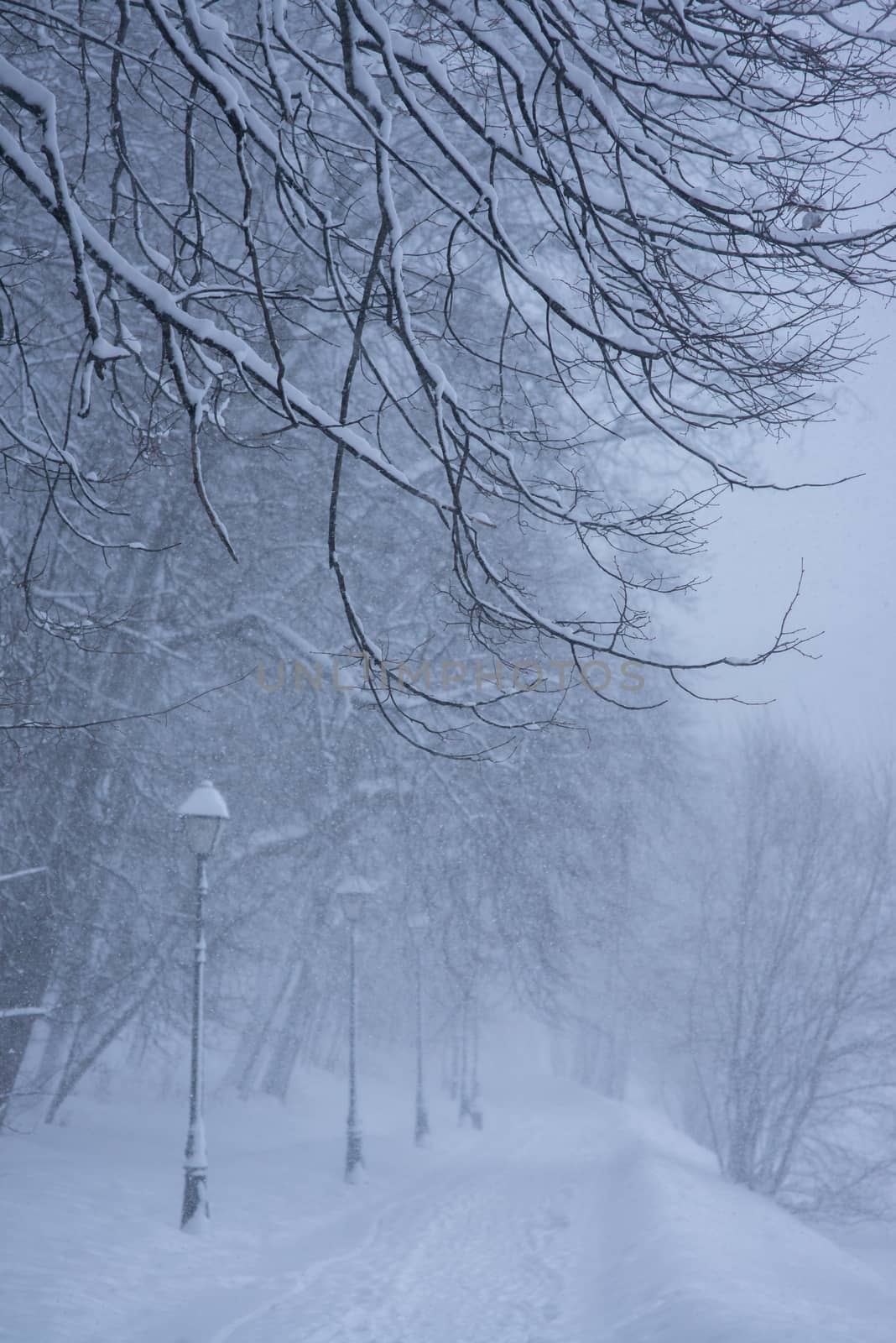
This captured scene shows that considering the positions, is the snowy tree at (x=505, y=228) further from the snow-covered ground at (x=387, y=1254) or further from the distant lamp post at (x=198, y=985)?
the snow-covered ground at (x=387, y=1254)

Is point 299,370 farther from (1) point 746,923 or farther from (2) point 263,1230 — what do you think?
(1) point 746,923

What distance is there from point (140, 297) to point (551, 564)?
11.7 meters

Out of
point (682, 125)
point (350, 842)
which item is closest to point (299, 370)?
point (350, 842)

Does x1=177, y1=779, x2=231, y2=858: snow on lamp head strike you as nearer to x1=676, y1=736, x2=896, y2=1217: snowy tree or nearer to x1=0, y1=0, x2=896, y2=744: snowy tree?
x1=0, y1=0, x2=896, y2=744: snowy tree

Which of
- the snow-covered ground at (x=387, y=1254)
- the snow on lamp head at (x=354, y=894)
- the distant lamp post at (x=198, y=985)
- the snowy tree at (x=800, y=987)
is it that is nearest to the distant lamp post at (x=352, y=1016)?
the snow on lamp head at (x=354, y=894)

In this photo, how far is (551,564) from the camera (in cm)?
1466

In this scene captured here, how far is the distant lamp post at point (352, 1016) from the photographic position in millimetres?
14484

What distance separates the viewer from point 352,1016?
1523cm

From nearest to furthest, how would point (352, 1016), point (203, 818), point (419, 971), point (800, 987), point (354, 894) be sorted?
point (203, 818)
point (354, 894)
point (352, 1016)
point (419, 971)
point (800, 987)

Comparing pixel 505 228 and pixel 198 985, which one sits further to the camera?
pixel 198 985

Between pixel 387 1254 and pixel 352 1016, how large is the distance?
5.15 meters

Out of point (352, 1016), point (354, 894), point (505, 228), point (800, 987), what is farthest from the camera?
point (800, 987)

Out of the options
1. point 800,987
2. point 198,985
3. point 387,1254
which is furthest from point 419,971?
point 198,985

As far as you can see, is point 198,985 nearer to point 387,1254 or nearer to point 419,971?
point 387,1254
